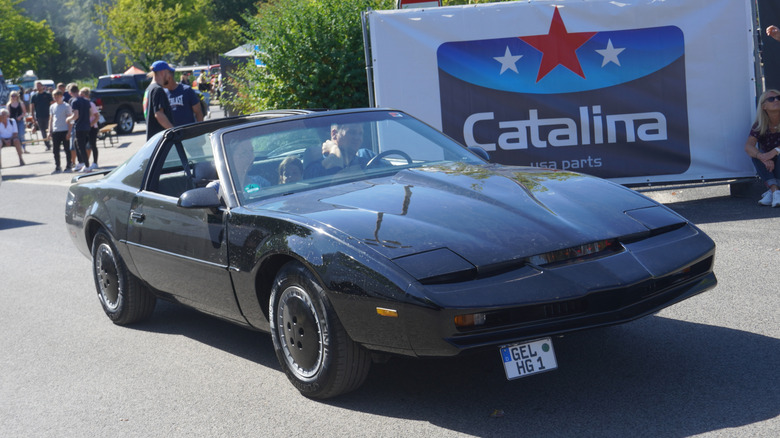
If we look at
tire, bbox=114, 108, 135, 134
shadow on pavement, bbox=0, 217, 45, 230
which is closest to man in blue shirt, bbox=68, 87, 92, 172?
shadow on pavement, bbox=0, 217, 45, 230

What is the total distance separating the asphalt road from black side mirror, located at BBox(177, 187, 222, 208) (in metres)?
0.97

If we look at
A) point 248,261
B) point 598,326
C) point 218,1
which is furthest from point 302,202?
point 218,1

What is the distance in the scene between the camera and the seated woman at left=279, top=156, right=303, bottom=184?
514 cm

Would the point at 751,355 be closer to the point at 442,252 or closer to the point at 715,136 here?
the point at 442,252

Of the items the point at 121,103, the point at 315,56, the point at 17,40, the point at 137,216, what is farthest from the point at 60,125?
the point at 17,40

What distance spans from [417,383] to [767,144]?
6476mm

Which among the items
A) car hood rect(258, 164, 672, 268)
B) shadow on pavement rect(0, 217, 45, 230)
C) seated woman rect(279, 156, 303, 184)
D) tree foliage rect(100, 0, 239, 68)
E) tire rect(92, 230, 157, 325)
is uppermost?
tree foliage rect(100, 0, 239, 68)

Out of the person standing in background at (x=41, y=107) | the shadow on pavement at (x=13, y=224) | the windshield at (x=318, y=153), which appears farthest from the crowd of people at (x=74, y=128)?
the windshield at (x=318, y=153)

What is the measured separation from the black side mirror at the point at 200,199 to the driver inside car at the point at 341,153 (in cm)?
53

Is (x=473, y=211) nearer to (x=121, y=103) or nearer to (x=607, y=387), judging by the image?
(x=607, y=387)

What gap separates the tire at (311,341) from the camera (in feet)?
Result: 13.7

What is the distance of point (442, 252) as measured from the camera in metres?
3.93

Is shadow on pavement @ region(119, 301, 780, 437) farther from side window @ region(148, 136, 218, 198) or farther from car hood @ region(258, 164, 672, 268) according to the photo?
side window @ region(148, 136, 218, 198)

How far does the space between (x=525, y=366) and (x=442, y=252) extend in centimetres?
60
